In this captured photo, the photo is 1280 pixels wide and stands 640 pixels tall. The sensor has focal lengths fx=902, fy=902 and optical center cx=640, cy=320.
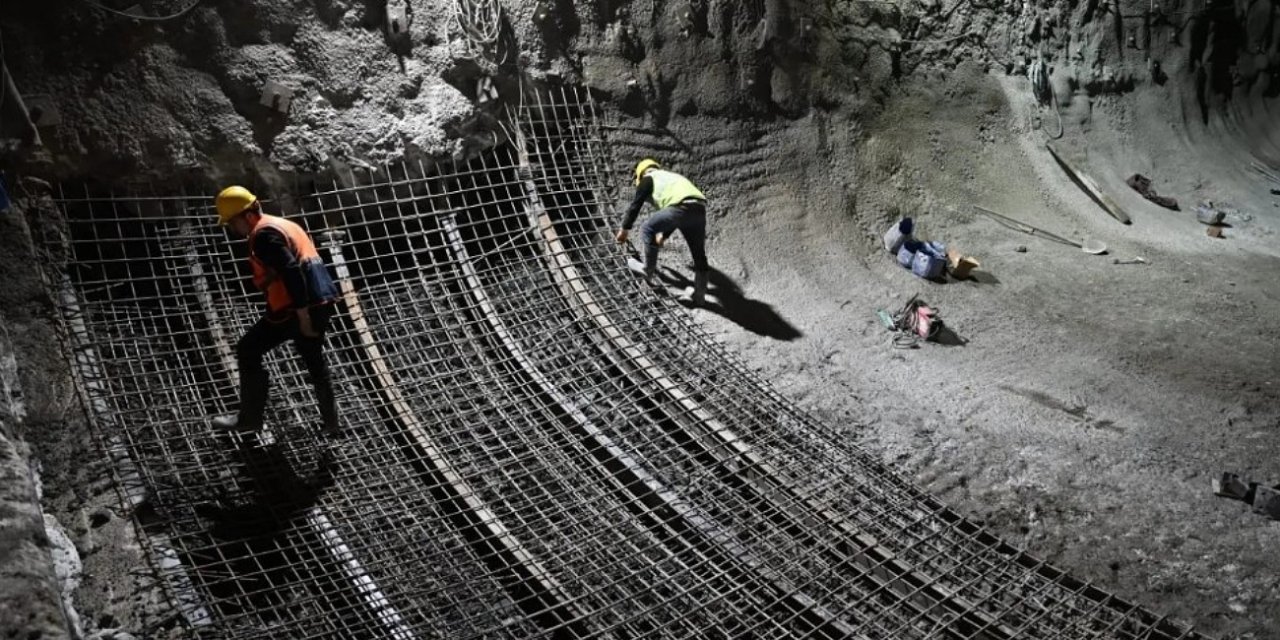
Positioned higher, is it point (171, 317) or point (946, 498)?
point (171, 317)

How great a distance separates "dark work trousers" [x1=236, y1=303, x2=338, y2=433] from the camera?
368cm

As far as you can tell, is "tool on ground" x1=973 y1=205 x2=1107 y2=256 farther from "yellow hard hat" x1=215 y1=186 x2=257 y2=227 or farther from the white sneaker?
the white sneaker

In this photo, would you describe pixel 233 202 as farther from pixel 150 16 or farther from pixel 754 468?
pixel 754 468

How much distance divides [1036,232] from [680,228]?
3025 millimetres

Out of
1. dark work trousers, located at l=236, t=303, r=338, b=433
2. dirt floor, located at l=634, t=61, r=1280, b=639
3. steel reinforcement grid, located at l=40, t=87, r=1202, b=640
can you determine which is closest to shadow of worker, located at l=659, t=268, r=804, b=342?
dirt floor, located at l=634, t=61, r=1280, b=639

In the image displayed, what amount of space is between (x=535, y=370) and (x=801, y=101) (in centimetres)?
311

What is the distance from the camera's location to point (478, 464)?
4035 mm

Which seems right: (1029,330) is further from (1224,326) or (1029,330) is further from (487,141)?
(487,141)

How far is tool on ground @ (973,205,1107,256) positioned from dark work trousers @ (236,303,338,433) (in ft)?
15.7

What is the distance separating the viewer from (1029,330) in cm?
520

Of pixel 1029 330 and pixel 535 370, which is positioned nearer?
pixel 535 370

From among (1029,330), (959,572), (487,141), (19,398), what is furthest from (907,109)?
(19,398)

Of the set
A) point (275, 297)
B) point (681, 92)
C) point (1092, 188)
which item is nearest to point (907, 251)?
point (681, 92)

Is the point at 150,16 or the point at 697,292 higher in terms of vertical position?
the point at 150,16
